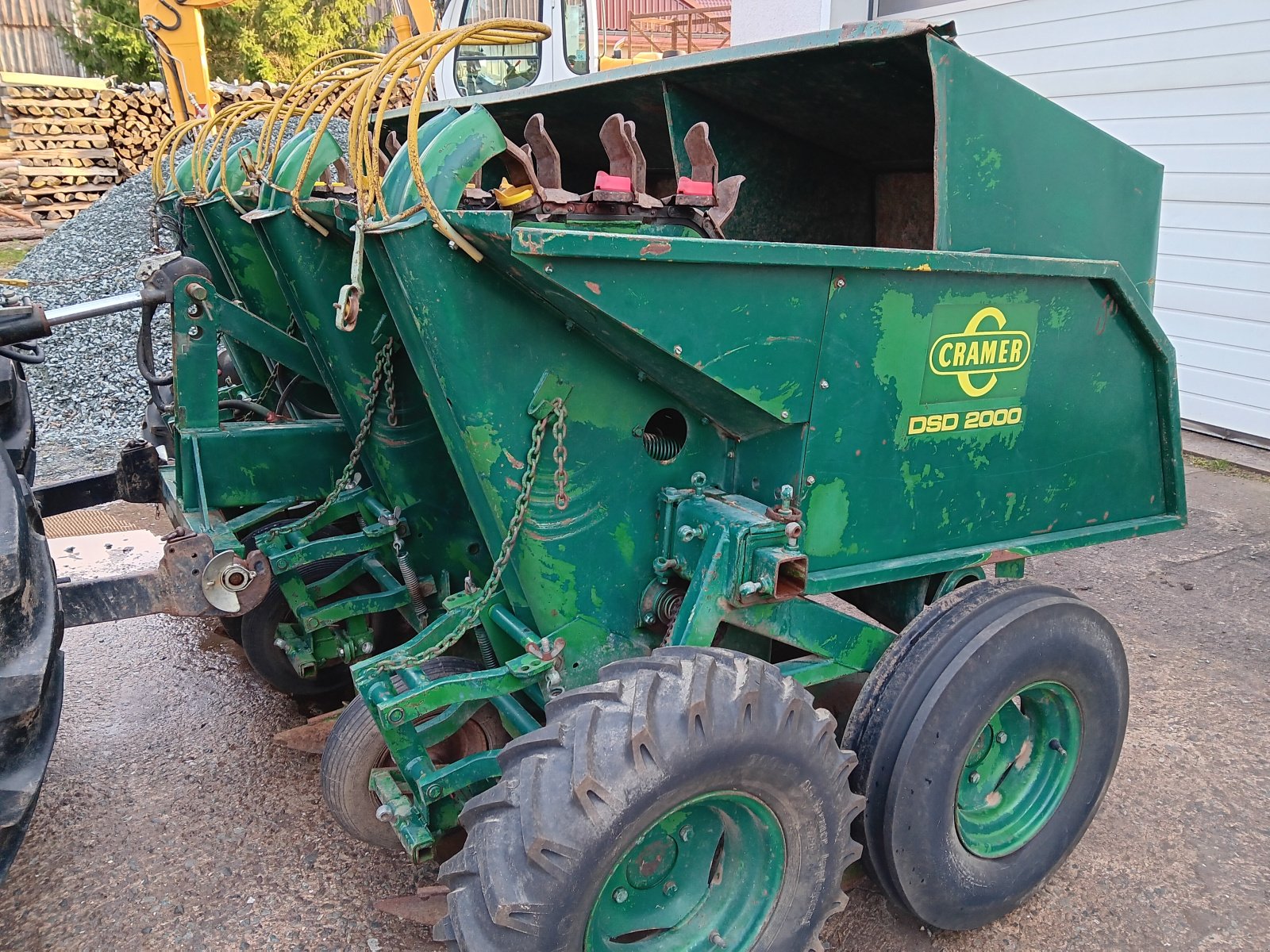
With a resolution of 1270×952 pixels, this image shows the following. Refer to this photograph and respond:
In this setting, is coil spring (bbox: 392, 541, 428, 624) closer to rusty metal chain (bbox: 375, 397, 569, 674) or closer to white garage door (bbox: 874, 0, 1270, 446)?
rusty metal chain (bbox: 375, 397, 569, 674)

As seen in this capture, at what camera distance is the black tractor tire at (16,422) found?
2825 mm

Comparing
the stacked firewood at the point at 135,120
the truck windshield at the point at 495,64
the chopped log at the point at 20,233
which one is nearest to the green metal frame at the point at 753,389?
the truck windshield at the point at 495,64

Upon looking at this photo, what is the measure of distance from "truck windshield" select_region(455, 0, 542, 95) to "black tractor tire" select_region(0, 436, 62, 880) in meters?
7.08

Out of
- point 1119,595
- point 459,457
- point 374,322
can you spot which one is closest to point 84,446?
point 374,322

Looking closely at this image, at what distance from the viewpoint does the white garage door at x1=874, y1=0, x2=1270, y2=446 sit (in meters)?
6.15

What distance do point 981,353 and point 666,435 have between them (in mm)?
785

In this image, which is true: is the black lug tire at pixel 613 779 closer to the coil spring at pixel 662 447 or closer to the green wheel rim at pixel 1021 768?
the coil spring at pixel 662 447

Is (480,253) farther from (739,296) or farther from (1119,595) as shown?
(1119,595)

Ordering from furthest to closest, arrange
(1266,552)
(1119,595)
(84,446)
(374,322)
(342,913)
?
(84,446) → (1266,552) → (1119,595) → (374,322) → (342,913)

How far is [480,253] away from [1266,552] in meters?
4.70

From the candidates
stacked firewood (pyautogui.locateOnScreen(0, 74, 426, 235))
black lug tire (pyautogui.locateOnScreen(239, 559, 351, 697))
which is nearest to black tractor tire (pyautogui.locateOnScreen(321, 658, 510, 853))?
black lug tire (pyautogui.locateOnScreen(239, 559, 351, 697))

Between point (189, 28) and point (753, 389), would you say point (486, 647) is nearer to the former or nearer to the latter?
point (753, 389)

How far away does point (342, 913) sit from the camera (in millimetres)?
2650

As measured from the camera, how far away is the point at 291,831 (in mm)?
2982
